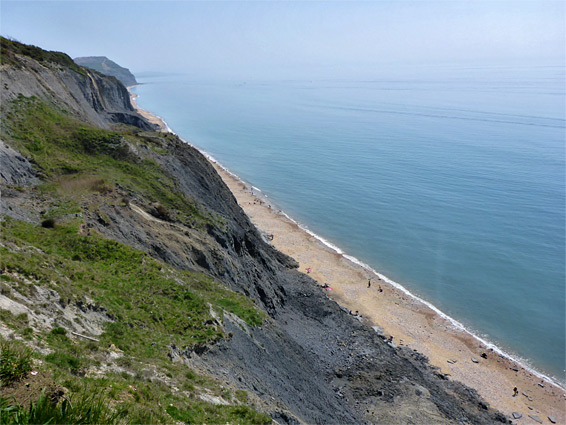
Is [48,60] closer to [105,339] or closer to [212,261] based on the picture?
[212,261]

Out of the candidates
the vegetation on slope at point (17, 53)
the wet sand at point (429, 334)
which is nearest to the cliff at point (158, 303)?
the vegetation on slope at point (17, 53)

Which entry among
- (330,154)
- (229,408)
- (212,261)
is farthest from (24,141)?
(330,154)

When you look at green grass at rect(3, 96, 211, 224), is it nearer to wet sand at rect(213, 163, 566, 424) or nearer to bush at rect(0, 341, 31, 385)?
wet sand at rect(213, 163, 566, 424)

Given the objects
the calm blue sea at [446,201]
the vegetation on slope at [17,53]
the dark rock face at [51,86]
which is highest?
the vegetation on slope at [17,53]

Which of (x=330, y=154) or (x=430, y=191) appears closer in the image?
(x=430, y=191)

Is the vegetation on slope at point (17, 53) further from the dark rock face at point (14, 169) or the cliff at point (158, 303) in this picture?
the dark rock face at point (14, 169)

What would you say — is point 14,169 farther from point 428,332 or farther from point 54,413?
point 428,332

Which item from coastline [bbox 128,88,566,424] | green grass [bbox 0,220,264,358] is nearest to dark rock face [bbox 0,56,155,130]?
green grass [bbox 0,220,264,358]
